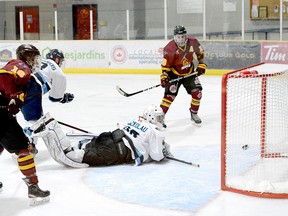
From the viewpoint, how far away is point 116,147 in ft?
13.9

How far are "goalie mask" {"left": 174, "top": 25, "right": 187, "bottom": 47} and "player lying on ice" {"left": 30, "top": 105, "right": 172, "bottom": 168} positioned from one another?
1847 mm

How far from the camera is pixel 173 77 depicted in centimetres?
616

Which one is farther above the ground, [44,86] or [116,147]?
[44,86]

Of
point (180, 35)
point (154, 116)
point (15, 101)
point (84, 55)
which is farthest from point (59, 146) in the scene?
point (84, 55)

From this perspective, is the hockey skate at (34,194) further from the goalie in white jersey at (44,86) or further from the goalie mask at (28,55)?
the goalie in white jersey at (44,86)

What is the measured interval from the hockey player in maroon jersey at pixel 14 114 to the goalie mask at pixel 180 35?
2.75 meters

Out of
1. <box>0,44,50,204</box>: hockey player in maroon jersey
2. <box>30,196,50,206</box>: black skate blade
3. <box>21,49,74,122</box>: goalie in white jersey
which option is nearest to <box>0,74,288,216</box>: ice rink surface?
<box>30,196,50,206</box>: black skate blade

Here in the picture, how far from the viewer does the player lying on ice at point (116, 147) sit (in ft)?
13.6

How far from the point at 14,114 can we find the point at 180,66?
3.10 meters

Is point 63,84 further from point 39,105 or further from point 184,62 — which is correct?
point 184,62

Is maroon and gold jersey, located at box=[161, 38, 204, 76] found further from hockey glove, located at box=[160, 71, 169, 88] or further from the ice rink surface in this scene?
the ice rink surface

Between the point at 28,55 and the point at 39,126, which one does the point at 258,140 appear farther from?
the point at 28,55

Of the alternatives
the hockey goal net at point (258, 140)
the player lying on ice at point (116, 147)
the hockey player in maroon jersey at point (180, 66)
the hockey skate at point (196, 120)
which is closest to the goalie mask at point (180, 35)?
the hockey player in maroon jersey at point (180, 66)

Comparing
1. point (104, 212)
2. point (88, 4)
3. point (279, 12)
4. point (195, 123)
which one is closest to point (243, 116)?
point (195, 123)
